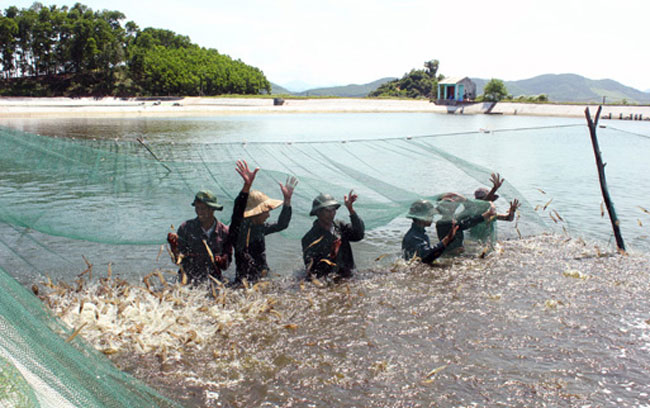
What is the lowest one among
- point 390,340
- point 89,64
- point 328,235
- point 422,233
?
point 390,340

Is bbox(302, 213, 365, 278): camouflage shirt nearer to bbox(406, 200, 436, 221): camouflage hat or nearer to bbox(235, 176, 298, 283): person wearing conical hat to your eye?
bbox(235, 176, 298, 283): person wearing conical hat

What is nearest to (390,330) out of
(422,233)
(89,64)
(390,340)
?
(390,340)

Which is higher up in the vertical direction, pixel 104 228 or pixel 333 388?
pixel 104 228

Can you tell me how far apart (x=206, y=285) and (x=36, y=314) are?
272 centimetres

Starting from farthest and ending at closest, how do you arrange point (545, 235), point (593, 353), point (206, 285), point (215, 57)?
point (215, 57)
point (545, 235)
point (206, 285)
point (593, 353)

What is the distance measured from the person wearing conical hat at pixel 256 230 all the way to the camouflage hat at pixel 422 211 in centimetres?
158

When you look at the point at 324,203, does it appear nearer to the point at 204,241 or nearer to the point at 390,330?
the point at 204,241

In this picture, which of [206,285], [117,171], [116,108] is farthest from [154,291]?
[116,108]

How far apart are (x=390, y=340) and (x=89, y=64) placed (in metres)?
73.4

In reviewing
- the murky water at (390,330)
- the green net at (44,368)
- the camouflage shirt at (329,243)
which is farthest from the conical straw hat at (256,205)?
the green net at (44,368)

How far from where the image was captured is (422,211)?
19.6 ft

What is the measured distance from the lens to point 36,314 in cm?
261

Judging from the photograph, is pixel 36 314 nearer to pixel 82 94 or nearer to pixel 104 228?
pixel 104 228

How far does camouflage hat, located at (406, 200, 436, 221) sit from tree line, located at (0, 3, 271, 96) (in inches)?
2410
